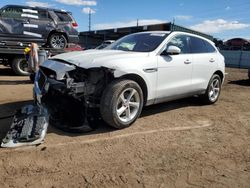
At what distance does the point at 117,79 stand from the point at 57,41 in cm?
881

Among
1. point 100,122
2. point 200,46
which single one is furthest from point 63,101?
point 200,46

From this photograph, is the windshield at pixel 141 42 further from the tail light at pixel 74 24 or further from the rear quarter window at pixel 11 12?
the tail light at pixel 74 24

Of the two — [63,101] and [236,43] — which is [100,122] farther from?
[236,43]

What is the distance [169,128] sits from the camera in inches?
219

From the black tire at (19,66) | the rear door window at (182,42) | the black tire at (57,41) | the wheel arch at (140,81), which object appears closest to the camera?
the wheel arch at (140,81)

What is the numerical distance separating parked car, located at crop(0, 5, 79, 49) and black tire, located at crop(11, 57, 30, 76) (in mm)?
760

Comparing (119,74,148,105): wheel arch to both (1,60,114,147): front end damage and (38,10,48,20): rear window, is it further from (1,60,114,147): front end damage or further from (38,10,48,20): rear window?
(38,10,48,20): rear window

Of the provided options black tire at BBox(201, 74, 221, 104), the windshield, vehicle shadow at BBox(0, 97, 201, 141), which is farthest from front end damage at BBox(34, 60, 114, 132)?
black tire at BBox(201, 74, 221, 104)

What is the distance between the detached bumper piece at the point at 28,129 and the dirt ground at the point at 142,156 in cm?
12

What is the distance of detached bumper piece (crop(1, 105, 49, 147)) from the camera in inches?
173

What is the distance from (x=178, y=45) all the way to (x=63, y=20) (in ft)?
26.6

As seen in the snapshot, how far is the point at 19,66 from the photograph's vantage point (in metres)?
12.5

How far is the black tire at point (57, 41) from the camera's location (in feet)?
43.1

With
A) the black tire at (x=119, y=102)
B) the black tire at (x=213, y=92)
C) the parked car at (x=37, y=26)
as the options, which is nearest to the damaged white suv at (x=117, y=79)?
the black tire at (x=119, y=102)
